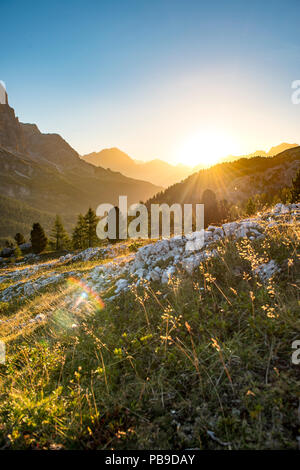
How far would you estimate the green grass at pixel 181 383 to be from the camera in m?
2.35

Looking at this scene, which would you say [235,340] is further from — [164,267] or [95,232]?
[95,232]

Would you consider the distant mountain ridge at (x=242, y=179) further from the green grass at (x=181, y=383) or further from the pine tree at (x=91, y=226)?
the green grass at (x=181, y=383)

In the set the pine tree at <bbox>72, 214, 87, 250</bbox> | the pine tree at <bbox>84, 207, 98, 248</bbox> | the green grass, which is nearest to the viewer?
the green grass

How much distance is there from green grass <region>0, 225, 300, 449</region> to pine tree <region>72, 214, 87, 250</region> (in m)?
49.0

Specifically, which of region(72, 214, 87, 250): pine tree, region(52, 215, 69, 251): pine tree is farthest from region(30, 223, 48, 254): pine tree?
region(72, 214, 87, 250): pine tree

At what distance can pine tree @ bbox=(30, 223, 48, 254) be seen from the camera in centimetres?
5653

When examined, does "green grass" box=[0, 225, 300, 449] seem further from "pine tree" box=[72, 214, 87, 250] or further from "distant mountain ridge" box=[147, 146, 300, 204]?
"distant mountain ridge" box=[147, 146, 300, 204]

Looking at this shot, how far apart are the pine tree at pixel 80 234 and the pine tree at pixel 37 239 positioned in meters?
9.89

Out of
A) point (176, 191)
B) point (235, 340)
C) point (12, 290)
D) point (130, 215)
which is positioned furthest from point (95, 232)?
point (176, 191)

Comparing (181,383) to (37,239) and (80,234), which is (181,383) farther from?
(37,239)

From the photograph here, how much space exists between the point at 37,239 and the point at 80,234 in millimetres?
13602

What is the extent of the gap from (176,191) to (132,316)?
7251 inches

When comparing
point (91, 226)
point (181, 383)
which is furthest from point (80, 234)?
point (181, 383)

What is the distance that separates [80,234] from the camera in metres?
53.1
